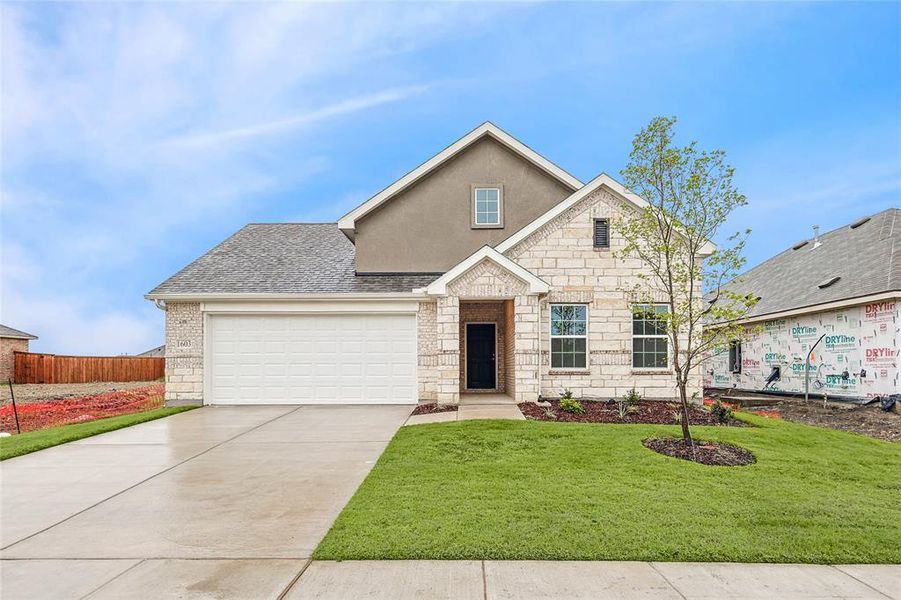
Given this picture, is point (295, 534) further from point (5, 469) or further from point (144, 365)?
point (144, 365)

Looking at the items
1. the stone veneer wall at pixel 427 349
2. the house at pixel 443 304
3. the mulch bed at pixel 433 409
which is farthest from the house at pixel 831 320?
the stone veneer wall at pixel 427 349

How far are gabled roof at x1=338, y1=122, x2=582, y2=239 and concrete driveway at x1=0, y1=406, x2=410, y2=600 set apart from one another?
7363 mm

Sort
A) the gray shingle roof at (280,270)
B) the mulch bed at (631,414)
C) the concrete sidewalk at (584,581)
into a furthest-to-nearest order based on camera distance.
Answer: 1. the gray shingle roof at (280,270)
2. the mulch bed at (631,414)
3. the concrete sidewalk at (584,581)

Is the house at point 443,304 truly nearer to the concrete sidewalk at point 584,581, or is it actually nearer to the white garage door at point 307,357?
the white garage door at point 307,357

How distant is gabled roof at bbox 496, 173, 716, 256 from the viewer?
1368 centimetres

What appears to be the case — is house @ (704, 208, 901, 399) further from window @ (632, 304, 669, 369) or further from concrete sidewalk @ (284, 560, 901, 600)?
concrete sidewalk @ (284, 560, 901, 600)

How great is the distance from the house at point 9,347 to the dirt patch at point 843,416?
120 feet

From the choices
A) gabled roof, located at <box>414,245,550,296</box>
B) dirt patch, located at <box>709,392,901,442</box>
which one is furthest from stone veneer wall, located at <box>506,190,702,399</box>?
dirt patch, located at <box>709,392,901,442</box>

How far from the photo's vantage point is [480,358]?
15.6 meters

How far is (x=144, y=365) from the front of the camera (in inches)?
1227

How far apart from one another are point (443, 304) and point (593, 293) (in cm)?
412

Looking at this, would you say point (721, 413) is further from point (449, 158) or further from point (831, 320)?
point (449, 158)

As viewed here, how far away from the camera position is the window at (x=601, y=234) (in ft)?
46.1

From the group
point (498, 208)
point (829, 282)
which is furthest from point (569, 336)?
point (829, 282)
